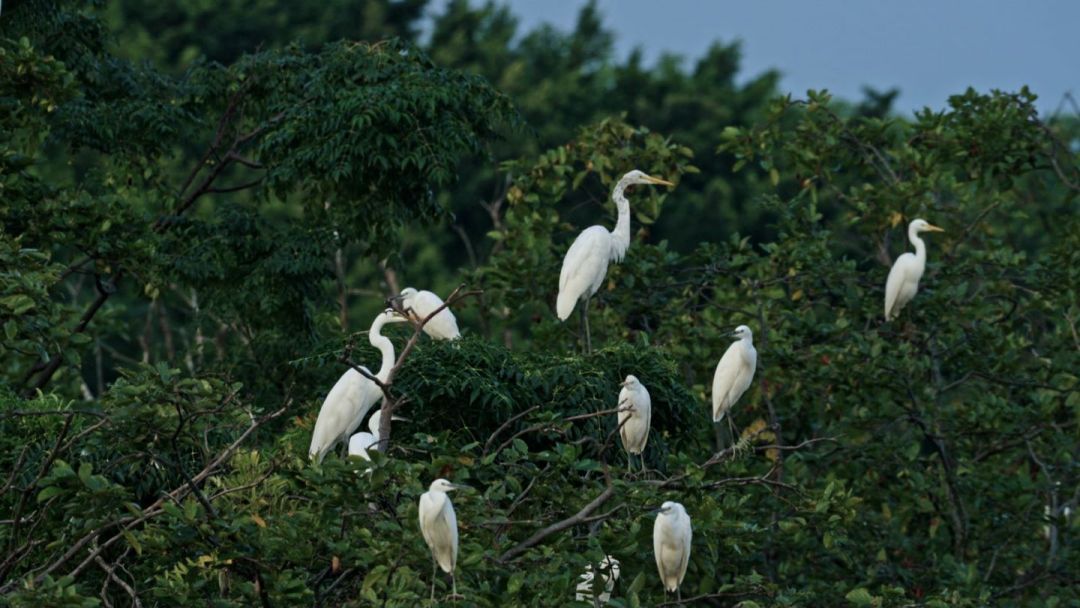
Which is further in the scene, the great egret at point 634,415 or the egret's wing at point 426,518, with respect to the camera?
the great egret at point 634,415

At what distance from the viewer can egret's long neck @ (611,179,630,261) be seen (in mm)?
8820

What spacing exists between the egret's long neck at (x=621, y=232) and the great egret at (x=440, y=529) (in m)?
3.90

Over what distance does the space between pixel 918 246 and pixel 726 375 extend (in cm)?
227

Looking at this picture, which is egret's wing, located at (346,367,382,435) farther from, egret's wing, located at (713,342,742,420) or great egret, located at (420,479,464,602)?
great egret, located at (420,479,464,602)

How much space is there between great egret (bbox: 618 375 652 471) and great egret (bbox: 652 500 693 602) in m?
0.72

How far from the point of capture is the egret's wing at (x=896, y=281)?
9039mm

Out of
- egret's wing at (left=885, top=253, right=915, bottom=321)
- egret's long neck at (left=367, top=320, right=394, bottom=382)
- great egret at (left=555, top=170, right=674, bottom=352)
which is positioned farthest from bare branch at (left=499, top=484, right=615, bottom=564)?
egret's wing at (left=885, top=253, right=915, bottom=321)

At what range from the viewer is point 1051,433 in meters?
9.16

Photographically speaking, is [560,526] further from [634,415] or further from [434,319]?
[434,319]

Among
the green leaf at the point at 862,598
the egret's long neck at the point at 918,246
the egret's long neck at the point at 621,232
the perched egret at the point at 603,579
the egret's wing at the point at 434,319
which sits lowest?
the perched egret at the point at 603,579

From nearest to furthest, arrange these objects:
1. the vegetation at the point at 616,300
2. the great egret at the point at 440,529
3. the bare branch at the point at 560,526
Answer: the great egret at the point at 440,529 → the bare branch at the point at 560,526 → the vegetation at the point at 616,300

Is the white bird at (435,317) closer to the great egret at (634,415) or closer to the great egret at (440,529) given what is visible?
the great egret at (634,415)

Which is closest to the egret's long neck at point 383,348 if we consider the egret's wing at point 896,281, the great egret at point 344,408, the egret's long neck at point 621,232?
the great egret at point 344,408

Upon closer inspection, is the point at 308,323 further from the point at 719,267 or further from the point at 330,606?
the point at 330,606
